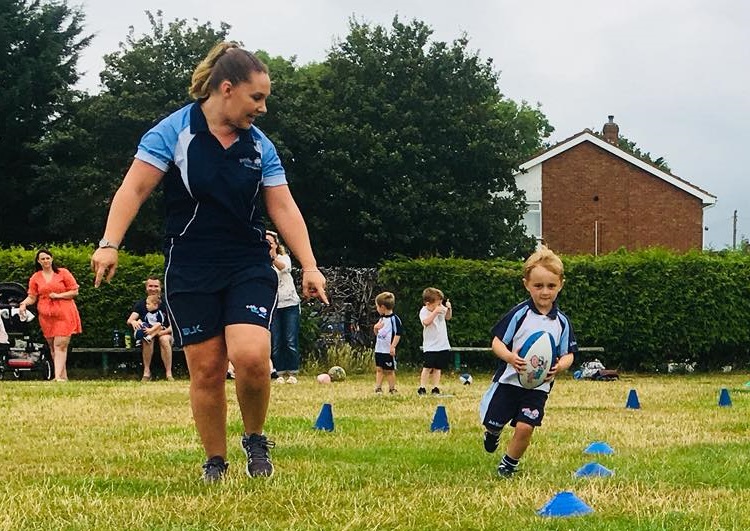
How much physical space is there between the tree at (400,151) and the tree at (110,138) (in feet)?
11.3

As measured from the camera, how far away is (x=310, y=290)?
5.02 meters

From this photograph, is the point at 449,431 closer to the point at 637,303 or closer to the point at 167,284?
the point at 167,284

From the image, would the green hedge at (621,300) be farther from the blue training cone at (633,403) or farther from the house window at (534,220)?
the house window at (534,220)

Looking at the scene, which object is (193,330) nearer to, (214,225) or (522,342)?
(214,225)

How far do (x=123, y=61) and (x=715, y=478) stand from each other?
97.9 feet

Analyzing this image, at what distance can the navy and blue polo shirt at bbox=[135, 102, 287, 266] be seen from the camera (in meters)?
4.69

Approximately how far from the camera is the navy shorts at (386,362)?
12.6 m

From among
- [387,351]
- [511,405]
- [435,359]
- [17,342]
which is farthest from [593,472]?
[17,342]

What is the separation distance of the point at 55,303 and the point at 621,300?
10.4 meters

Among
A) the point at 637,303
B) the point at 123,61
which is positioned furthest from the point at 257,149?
the point at 123,61

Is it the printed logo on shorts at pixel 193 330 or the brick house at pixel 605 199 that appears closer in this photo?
the printed logo on shorts at pixel 193 330

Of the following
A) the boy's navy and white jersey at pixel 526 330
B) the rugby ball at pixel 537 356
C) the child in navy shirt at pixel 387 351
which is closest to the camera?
the rugby ball at pixel 537 356

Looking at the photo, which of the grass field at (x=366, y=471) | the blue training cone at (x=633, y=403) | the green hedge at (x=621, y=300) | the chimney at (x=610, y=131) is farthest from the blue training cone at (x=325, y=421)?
the chimney at (x=610, y=131)

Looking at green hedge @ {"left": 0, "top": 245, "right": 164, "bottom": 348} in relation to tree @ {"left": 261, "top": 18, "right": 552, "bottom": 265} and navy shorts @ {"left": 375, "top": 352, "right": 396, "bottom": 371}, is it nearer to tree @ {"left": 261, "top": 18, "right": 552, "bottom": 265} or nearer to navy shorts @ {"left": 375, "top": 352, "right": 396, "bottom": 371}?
navy shorts @ {"left": 375, "top": 352, "right": 396, "bottom": 371}
